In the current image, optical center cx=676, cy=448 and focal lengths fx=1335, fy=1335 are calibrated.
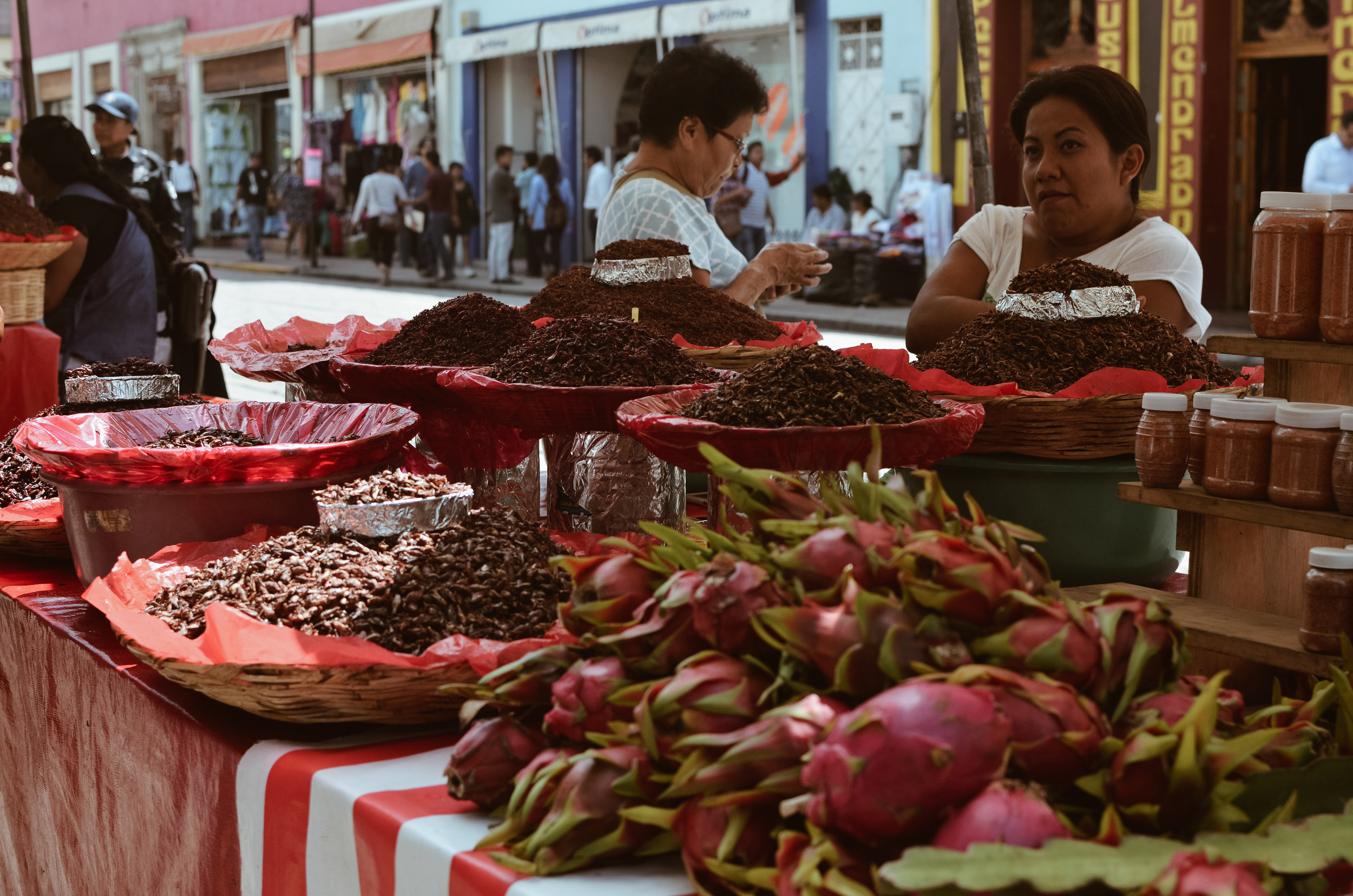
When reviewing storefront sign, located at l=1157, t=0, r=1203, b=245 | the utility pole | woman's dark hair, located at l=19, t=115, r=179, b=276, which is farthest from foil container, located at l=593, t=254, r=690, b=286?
storefront sign, located at l=1157, t=0, r=1203, b=245

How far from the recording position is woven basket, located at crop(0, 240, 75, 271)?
3.65m

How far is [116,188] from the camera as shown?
4.56 metres

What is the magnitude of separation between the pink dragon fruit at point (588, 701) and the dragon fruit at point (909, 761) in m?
0.22

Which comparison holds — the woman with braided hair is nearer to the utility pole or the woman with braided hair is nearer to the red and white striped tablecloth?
the utility pole

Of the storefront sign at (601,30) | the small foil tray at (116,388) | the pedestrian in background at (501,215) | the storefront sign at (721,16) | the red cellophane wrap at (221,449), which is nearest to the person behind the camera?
the red cellophane wrap at (221,449)

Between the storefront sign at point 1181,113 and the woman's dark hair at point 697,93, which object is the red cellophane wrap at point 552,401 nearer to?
the woman's dark hair at point 697,93

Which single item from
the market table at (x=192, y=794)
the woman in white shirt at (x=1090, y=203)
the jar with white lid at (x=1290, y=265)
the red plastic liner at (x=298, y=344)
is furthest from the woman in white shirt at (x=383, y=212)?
the jar with white lid at (x=1290, y=265)

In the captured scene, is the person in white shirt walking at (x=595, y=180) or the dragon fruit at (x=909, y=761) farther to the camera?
the person in white shirt walking at (x=595, y=180)

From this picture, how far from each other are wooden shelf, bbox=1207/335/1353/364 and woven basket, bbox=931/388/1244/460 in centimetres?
30

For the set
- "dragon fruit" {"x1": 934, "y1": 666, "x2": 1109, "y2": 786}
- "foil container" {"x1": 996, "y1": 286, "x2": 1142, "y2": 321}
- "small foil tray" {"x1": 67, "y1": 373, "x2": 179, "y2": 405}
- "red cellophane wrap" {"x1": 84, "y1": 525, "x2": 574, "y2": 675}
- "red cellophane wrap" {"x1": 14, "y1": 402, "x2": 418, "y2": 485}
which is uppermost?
"foil container" {"x1": 996, "y1": 286, "x2": 1142, "y2": 321}

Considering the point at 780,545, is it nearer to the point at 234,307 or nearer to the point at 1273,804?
the point at 1273,804

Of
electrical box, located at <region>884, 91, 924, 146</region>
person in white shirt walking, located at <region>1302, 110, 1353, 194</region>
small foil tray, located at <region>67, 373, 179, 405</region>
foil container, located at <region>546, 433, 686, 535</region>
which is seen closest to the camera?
foil container, located at <region>546, 433, 686, 535</region>

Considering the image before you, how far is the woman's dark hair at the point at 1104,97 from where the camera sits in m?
2.79

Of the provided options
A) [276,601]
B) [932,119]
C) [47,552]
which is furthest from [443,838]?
[932,119]
